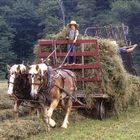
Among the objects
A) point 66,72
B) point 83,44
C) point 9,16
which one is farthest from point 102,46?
point 9,16

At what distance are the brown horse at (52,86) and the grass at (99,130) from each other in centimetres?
39

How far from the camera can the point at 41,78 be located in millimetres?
10055

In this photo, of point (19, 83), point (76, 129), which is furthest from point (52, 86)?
point (76, 129)

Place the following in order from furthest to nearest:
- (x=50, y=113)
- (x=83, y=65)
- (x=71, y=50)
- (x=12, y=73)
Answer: (x=71, y=50) < (x=83, y=65) < (x=12, y=73) < (x=50, y=113)

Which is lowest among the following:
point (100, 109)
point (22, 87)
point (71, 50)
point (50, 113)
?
point (100, 109)

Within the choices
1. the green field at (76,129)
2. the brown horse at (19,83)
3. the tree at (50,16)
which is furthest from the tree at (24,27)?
the brown horse at (19,83)

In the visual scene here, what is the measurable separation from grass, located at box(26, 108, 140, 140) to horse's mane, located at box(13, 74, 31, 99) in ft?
3.26

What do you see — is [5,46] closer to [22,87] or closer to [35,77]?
[22,87]

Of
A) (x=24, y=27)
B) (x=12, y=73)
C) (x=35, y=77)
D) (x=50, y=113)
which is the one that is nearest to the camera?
(x=35, y=77)

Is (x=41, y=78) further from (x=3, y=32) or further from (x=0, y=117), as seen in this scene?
(x=3, y=32)

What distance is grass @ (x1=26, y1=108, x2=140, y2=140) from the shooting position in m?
9.47

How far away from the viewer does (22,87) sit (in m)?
10.6

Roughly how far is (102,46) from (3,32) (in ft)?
114

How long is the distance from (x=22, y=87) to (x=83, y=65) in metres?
2.14
